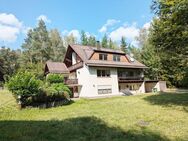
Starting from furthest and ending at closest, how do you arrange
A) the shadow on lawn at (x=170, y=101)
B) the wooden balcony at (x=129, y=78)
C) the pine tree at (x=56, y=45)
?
the pine tree at (x=56, y=45)
the wooden balcony at (x=129, y=78)
the shadow on lawn at (x=170, y=101)

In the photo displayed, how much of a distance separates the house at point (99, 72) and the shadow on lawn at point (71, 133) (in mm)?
20202

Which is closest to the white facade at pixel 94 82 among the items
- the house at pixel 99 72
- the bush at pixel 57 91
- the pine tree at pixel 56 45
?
the house at pixel 99 72

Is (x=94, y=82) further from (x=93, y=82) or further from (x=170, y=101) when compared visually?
(x=170, y=101)

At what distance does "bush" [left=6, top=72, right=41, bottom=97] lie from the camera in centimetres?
1887

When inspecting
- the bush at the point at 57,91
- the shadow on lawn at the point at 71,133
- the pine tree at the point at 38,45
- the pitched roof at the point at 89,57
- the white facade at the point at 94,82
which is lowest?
the shadow on lawn at the point at 71,133

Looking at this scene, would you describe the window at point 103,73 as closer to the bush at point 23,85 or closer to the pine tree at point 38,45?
the bush at point 23,85

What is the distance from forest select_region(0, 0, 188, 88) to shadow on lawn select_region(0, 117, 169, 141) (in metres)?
10.5

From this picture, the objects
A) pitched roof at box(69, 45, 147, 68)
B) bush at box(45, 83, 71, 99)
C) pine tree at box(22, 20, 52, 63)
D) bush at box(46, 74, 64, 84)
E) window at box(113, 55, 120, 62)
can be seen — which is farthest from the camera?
pine tree at box(22, 20, 52, 63)

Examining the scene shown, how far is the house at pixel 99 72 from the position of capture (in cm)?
3280

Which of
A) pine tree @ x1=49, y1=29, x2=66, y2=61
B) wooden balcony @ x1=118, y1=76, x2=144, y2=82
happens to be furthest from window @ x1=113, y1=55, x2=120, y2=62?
pine tree @ x1=49, y1=29, x2=66, y2=61

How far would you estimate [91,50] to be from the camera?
3606cm

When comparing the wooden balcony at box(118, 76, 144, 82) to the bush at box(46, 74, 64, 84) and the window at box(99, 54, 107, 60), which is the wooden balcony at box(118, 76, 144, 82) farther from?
the bush at box(46, 74, 64, 84)

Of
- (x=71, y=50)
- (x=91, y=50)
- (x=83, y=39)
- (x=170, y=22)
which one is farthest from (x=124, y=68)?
(x=83, y=39)

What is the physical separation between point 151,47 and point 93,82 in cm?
1095
